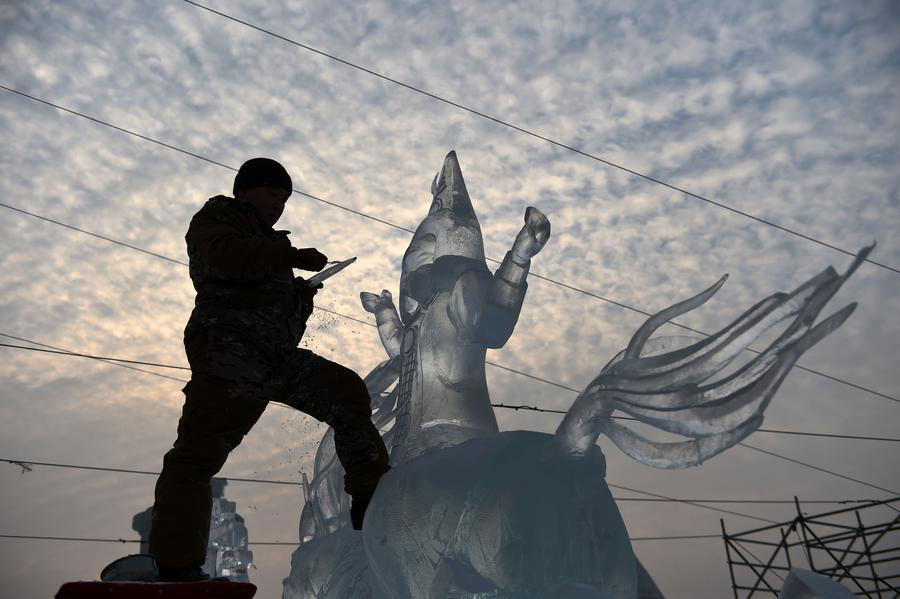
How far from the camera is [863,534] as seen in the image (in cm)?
799

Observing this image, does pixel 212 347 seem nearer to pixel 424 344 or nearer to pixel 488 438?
pixel 488 438

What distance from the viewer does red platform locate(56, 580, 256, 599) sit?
170cm

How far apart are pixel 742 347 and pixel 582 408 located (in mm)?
557

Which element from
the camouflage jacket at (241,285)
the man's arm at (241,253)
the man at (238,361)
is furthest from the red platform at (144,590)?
the man's arm at (241,253)

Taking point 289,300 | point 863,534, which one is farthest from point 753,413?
point 863,534

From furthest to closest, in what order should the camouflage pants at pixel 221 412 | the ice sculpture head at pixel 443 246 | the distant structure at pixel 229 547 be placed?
the distant structure at pixel 229 547
the ice sculpture head at pixel 443 246
the camouflage pants at pixel 221 412

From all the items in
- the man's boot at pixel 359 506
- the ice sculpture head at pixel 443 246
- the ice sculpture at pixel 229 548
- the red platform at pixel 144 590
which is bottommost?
the red platform at pixel 144 590

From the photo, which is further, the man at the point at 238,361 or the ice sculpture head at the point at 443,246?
the ice sculpture head at the point at 443,246

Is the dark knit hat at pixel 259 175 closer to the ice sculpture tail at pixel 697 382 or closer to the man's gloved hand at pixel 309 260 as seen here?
the man's gloved hand at pixel 309 260

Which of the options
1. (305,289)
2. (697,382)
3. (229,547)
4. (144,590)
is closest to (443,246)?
(305,289)

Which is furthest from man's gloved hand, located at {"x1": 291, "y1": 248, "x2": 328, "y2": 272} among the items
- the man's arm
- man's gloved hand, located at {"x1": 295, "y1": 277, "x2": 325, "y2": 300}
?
man's gloved hand, located at {"x1": 295, "y1": 277, "x2": 325, "y2": 300}

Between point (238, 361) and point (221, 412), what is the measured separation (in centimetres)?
14

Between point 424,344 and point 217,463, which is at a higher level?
point 424,344

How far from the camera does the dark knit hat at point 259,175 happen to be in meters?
2.37
